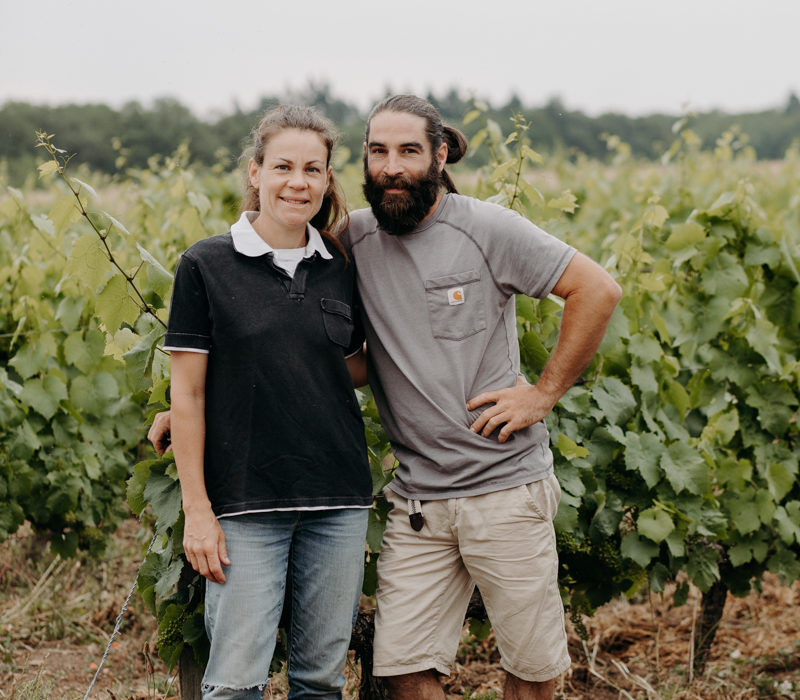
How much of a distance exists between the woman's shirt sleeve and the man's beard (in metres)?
0.60

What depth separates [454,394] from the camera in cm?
262

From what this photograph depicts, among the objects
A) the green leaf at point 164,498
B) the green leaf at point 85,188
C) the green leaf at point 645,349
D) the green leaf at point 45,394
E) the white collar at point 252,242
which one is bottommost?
the green leaf at point 45,394

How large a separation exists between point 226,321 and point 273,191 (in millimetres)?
387

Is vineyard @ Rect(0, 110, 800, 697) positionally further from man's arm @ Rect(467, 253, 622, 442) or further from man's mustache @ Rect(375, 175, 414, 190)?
man's mustache @ Rect(375, 175, 414, 190)

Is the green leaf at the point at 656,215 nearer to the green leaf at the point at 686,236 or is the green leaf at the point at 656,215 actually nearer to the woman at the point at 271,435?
the green leaf at the point at 686,236

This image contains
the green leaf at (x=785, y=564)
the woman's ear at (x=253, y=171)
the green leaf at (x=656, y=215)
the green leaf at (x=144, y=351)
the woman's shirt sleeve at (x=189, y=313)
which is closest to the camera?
the woman's shirt sleeve at (x=189, y=313)

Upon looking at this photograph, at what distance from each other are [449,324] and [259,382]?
23.9 inches

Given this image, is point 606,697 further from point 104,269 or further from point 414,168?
point 104,269

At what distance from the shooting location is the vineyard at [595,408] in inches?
107

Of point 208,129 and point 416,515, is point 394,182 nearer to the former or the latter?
point 416,515

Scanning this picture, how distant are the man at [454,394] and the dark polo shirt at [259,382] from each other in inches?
12.5

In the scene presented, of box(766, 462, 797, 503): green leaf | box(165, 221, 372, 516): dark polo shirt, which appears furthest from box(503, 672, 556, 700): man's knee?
box(766, 462, 797, 503): green leaf

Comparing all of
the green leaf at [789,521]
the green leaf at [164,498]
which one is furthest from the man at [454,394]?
the green leaf at [789,521]

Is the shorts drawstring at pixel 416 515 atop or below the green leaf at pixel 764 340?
below
